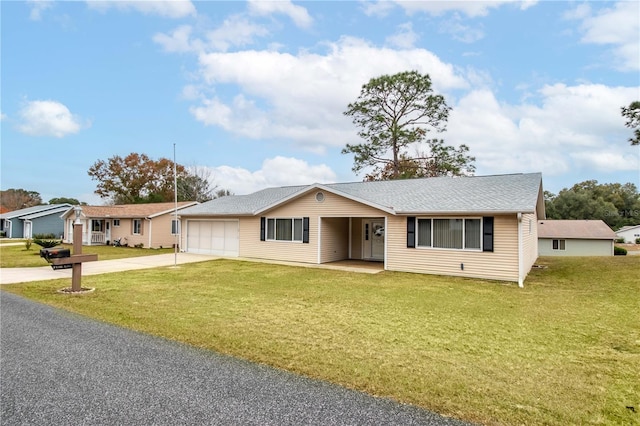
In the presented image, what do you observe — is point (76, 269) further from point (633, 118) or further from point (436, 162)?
point (436, 162)

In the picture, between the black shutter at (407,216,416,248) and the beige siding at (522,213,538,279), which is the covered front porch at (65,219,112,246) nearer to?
the black shutter at (407,216,416,248)

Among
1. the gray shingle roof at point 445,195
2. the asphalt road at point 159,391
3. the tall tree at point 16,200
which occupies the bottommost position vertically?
the asphalt road at point 159,391

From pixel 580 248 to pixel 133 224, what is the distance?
1504 inches

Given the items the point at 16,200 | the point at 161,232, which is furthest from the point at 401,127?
the point at 16,200

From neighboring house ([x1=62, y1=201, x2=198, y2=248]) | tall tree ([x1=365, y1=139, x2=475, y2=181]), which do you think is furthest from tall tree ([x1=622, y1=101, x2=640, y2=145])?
neighboring house ([x1=62, y1=201, x2=198, y2=248])

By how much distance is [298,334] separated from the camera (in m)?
5.34

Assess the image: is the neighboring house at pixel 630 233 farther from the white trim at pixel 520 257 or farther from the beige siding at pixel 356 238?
the white trim at pixel 520 257

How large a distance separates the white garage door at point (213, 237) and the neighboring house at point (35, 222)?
24270 mm

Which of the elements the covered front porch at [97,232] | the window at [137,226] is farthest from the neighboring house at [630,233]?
the covered front porch at [97,232]

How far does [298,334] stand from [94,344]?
2856 millimetres

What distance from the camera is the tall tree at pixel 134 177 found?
138ft

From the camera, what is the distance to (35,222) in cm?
3438

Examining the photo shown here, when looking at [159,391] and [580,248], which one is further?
[580,248]

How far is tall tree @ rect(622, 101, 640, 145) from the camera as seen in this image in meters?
13.6
